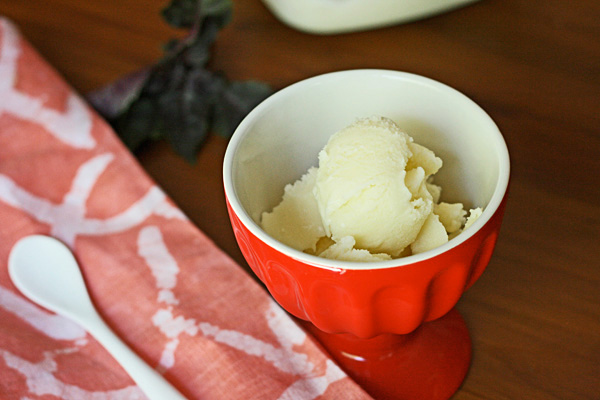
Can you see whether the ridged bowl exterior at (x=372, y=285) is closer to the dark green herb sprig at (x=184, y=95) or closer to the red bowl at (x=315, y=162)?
the red bowl at (x=315, y=162)

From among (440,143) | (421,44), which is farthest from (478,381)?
(421,44)

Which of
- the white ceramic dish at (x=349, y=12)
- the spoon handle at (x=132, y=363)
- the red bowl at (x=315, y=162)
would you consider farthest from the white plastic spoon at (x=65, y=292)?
the white ceramic dish at (x=349, y=12)

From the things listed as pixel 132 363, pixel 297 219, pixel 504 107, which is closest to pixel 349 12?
pixel 504 107

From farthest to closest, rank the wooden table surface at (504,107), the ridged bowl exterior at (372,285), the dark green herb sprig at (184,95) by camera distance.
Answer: the dark green herb sprig at (184,95)
the wooden table surface at (504,107)
the ridged bowl exterior at (372,285)

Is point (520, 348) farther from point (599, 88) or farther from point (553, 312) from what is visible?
point (599, 88)

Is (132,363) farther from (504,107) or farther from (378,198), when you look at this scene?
(504,107)

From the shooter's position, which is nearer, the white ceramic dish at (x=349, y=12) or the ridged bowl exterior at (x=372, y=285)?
the ridged bowl exterior at (x=372, y=285)
